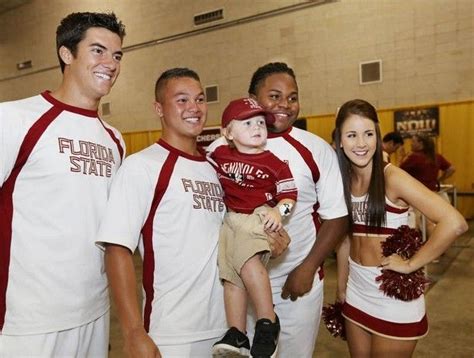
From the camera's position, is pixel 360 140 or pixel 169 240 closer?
pixel 169 240

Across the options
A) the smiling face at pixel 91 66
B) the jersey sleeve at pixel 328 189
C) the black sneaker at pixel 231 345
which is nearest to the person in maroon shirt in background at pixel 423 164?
the jersey sleeve at pixel 328 189

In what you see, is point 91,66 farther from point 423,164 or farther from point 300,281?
point 423,164

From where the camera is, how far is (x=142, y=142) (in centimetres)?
1284

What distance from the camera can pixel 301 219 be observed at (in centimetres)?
221

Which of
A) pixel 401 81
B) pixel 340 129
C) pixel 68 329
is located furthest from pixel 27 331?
pixel 401 81

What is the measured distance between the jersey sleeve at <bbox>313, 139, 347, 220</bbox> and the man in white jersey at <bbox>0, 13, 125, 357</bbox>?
1011 millimetres

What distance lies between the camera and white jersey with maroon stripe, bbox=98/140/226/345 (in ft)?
5.55

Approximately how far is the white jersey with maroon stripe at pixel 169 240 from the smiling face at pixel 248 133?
0.32m

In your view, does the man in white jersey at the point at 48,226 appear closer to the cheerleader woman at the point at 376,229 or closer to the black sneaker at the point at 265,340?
the black sneaker at the point at 265,340

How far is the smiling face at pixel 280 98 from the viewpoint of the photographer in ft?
7.26

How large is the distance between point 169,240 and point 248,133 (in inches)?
23.7

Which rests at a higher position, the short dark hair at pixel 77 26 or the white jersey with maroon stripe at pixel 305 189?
the short dark hair at pixel 77 26

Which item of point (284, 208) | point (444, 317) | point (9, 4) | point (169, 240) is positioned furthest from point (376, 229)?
point (9, 4)

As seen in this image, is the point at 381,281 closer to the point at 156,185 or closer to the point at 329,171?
the point at 329,171
